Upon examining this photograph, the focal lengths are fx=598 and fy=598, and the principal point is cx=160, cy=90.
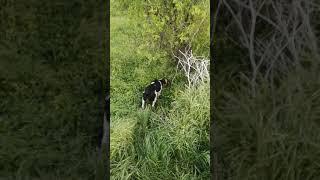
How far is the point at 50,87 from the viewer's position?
165 inches

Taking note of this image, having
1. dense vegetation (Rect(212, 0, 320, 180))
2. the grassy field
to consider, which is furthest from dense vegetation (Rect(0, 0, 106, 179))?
dense vegetation (Rect(212, 0, 320, 180))

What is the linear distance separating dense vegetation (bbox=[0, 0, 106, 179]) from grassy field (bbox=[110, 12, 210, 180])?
0.26 m

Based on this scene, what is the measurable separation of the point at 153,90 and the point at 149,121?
0.20m

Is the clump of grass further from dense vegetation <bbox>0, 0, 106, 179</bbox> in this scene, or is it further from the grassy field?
dense vegetation <bbox>0, 0, 106, 179</bbox>

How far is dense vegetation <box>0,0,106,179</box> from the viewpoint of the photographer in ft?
13.3

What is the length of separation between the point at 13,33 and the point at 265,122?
1.87m

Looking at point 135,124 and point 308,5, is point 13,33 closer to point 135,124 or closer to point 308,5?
point 135,124

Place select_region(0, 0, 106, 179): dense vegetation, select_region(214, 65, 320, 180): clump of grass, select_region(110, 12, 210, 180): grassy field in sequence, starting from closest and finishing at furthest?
select_region(214, 65, 320, 180): clump of grass → select_region(110, 12, 210, 180): grassy field → select_region(0, 0, 106, 179): dense vegetation

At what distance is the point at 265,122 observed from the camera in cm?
382

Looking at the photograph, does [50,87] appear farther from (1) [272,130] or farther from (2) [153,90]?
(1) [272,130]

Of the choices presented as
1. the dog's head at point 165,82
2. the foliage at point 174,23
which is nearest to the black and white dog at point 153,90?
the dog's head at point 165,82

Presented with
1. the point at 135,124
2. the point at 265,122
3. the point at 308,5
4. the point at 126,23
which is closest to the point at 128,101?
Result: the point at 135,124

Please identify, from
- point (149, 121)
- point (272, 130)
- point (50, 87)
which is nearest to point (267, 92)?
point (272, 130)

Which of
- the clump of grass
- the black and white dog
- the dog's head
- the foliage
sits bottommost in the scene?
the clump of grass
